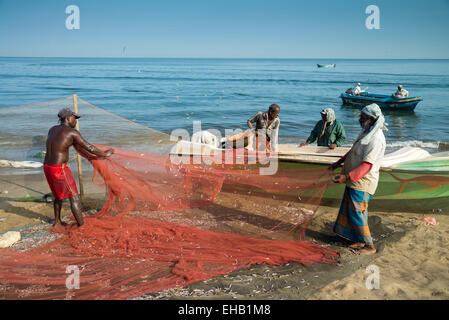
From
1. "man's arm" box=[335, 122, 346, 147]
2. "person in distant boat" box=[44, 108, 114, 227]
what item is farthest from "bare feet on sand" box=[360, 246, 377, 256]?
"person in distant boat" box=[44, 108, 114, 227]

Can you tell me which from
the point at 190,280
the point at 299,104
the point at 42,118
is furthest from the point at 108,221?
the point at 299,104

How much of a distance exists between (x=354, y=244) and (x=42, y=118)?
12141 millimetres

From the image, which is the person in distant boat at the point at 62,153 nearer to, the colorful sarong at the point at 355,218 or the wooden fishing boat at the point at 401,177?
the wooden fishing boat at the point at 401,177

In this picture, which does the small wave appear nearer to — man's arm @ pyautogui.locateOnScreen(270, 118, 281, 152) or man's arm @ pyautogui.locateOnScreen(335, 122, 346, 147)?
man's arm @ pyautogui.locateOnScreen(335, 122, 346, 147)

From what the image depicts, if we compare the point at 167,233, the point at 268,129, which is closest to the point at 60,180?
the point at 167,233

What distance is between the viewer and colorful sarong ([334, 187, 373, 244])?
3830 mm

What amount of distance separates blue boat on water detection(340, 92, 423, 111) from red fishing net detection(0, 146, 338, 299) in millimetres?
16063

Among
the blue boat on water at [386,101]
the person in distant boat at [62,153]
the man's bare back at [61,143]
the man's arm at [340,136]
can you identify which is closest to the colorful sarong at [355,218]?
the man's arm at [340,136]

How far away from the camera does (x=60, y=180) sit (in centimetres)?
421

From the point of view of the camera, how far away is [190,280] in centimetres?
323

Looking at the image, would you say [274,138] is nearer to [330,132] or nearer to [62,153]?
[330,132]

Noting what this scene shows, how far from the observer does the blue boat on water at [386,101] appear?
18.2 m

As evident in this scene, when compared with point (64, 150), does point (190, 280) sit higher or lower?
lower
